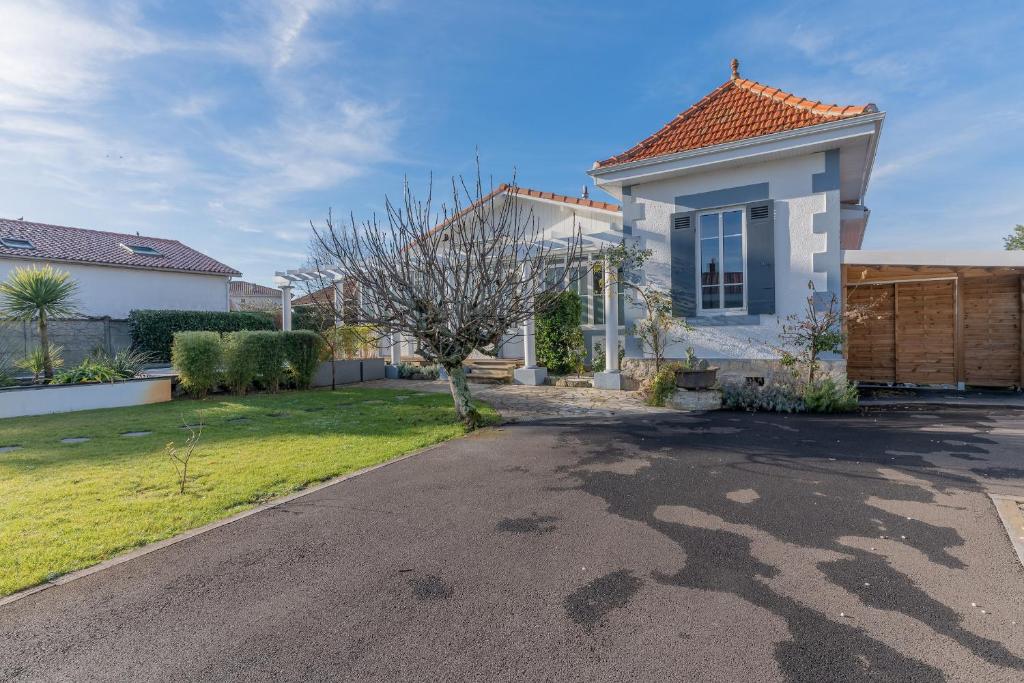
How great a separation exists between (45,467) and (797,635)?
294 inches

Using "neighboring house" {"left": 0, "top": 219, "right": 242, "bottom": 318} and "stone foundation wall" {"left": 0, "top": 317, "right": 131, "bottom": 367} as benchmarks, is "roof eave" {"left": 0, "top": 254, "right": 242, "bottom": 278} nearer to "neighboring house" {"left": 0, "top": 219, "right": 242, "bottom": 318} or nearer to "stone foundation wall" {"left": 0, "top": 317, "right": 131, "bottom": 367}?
"neighboring house" {"left": 0, "top": 219, "right": 242, "bottom": 318}

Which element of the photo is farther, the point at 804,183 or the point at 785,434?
the point at 804,183

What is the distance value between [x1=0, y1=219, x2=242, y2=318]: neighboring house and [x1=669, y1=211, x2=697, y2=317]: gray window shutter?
70.8 ft

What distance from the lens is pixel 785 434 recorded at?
6.84 metres

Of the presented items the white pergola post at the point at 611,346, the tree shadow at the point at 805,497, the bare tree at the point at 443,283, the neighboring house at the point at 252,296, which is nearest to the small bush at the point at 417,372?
the white pergola post at the point at 611,346

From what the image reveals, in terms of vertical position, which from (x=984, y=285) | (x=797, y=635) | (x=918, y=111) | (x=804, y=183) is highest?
(x=918, y=111)

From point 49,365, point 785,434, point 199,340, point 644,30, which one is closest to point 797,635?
point 785,434

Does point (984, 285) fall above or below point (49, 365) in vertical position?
above

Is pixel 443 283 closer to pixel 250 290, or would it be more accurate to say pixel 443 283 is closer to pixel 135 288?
pixel 135 288

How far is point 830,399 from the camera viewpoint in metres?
8.50

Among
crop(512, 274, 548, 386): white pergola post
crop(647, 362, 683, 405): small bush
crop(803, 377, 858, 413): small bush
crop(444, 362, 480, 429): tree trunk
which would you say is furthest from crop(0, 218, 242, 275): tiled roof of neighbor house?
crop(803, 377, 858, 413): small bush

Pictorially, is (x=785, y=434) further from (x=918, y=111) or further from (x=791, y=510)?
(x=918, y=111)

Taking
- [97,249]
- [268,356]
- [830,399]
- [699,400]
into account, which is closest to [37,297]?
[268,356]

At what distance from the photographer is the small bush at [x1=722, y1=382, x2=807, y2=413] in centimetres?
869
